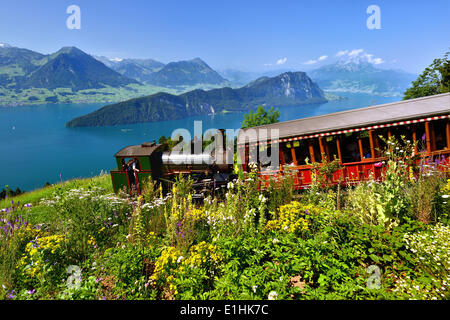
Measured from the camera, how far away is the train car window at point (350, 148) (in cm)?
1007

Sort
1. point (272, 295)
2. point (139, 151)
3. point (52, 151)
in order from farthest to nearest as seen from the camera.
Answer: point (52, 151)
point (139, 151)
point (272, 295)

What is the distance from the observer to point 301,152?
34.4 feet

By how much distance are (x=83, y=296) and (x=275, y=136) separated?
330 inches

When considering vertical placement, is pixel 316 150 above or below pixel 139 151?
below

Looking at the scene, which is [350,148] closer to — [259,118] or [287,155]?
[287,155]

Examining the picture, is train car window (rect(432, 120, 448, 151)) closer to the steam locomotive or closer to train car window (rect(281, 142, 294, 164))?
train car window (rect(281, 142, 294, 164))

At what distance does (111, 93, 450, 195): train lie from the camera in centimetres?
868

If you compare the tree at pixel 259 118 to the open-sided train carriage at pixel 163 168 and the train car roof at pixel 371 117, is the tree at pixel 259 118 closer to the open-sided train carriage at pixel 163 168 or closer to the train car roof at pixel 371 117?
the open-sided train carriage at pixel 163 168

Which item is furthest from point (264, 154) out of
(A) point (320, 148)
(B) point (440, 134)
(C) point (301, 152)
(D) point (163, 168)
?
(B) point (440, 134)

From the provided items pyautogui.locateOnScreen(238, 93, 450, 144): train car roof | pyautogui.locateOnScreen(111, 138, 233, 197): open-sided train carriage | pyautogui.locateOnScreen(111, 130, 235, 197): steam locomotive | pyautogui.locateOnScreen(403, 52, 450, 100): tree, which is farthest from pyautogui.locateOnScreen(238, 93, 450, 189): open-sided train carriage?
pyautogui.locateOnScreen(403, 52, 450, 100): tree

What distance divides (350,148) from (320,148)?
6.34 feet

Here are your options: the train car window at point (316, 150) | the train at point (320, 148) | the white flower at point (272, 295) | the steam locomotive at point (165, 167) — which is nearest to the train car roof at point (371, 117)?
the train at point (320, 148)

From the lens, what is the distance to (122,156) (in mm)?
11648
